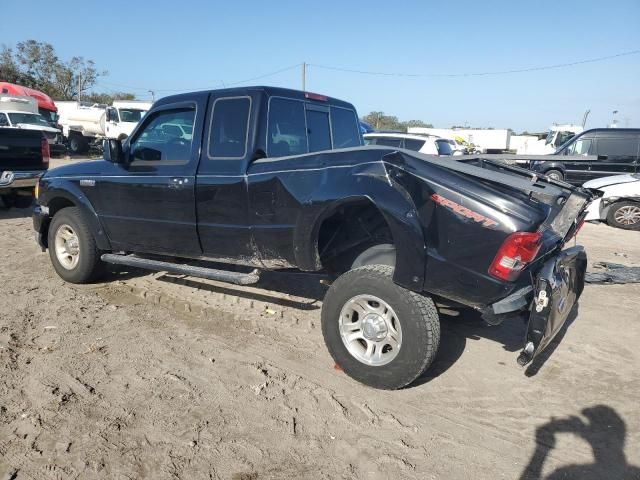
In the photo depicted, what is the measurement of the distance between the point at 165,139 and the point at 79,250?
1720 millimetres

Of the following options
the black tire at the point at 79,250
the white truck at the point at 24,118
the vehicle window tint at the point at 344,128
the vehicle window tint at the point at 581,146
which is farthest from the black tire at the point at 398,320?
the white truck at the point at 24,118

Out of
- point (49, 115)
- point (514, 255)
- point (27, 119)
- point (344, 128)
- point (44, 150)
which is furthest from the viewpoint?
point (49, 115)

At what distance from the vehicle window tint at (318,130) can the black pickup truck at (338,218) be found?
15 millimetres

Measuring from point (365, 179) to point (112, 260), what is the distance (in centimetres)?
311

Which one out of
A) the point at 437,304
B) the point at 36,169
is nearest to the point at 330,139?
the point at 437,304

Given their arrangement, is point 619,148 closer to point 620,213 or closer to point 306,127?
point 620,213

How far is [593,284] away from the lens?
6.25 meters

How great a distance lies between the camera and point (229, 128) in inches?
168

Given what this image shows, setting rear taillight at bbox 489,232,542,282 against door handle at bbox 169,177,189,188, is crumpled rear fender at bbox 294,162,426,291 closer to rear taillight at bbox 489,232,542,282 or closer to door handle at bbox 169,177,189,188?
rear taillight at bbox 489,232,542,282

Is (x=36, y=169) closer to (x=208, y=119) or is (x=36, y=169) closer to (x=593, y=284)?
(x=208, y=119)

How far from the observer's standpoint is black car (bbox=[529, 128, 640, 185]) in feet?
45.4

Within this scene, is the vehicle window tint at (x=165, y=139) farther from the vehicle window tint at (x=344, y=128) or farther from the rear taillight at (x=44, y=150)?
the rear taillight at (x=44, y=150)

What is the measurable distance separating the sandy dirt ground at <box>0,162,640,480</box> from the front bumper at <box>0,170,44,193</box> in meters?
4.62

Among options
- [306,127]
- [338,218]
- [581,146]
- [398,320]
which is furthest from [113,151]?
[581,146]
